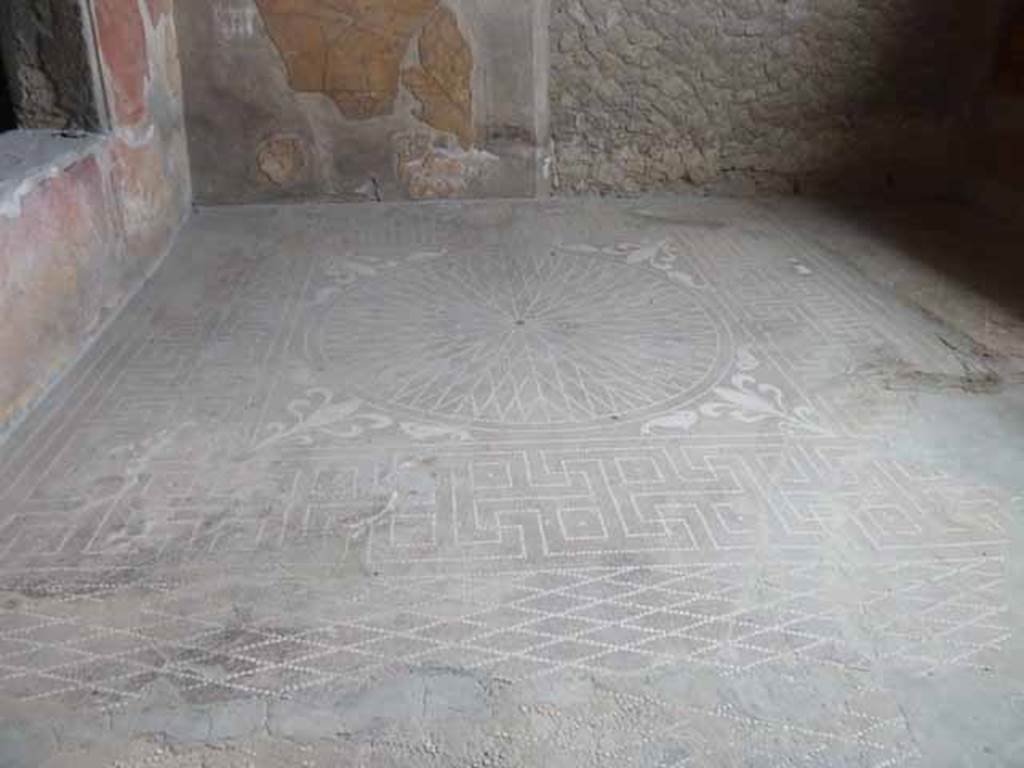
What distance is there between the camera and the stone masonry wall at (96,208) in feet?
7.59

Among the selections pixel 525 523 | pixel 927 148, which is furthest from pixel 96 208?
pixel 927 148

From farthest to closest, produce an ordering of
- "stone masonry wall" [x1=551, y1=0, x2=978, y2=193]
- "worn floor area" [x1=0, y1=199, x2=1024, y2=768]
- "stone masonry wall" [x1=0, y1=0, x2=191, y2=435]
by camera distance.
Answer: "stone masonry wall" [x1=551, y1=0, x2=978, y2=193], "stone masonry wall" [x1=0, y1=0, x2=191, y2=435], "worn floor area" [x1=0, y1=199, x2=1024, y2=768]

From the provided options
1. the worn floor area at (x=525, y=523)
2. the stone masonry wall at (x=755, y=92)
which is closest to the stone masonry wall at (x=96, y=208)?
the worn floor area at (x=525, y=523)

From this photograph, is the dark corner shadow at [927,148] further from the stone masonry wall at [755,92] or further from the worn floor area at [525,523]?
the worn floor area at [525,523]

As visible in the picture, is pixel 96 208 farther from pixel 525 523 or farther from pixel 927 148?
pixel 927 148

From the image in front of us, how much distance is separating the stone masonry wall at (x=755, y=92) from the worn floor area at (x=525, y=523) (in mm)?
944

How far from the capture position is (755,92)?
3.95 metres

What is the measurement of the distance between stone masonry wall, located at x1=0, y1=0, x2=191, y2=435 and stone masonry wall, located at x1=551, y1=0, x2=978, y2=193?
1.57 m

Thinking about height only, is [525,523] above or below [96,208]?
below

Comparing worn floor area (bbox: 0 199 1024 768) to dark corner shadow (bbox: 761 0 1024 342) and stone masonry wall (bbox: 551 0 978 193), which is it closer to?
dark corner shadow (bbox: 761 0 1024 342)

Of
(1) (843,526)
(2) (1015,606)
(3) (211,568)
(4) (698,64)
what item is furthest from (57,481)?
(4) (698,64)

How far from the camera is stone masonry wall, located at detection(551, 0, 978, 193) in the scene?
3838mm

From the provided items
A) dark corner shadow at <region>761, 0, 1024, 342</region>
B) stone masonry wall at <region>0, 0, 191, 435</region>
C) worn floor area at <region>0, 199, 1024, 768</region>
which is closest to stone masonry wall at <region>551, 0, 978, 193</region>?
dark corner shadow at <region>761, 0, 1024, 342</region>

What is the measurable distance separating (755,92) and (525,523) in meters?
2.74
